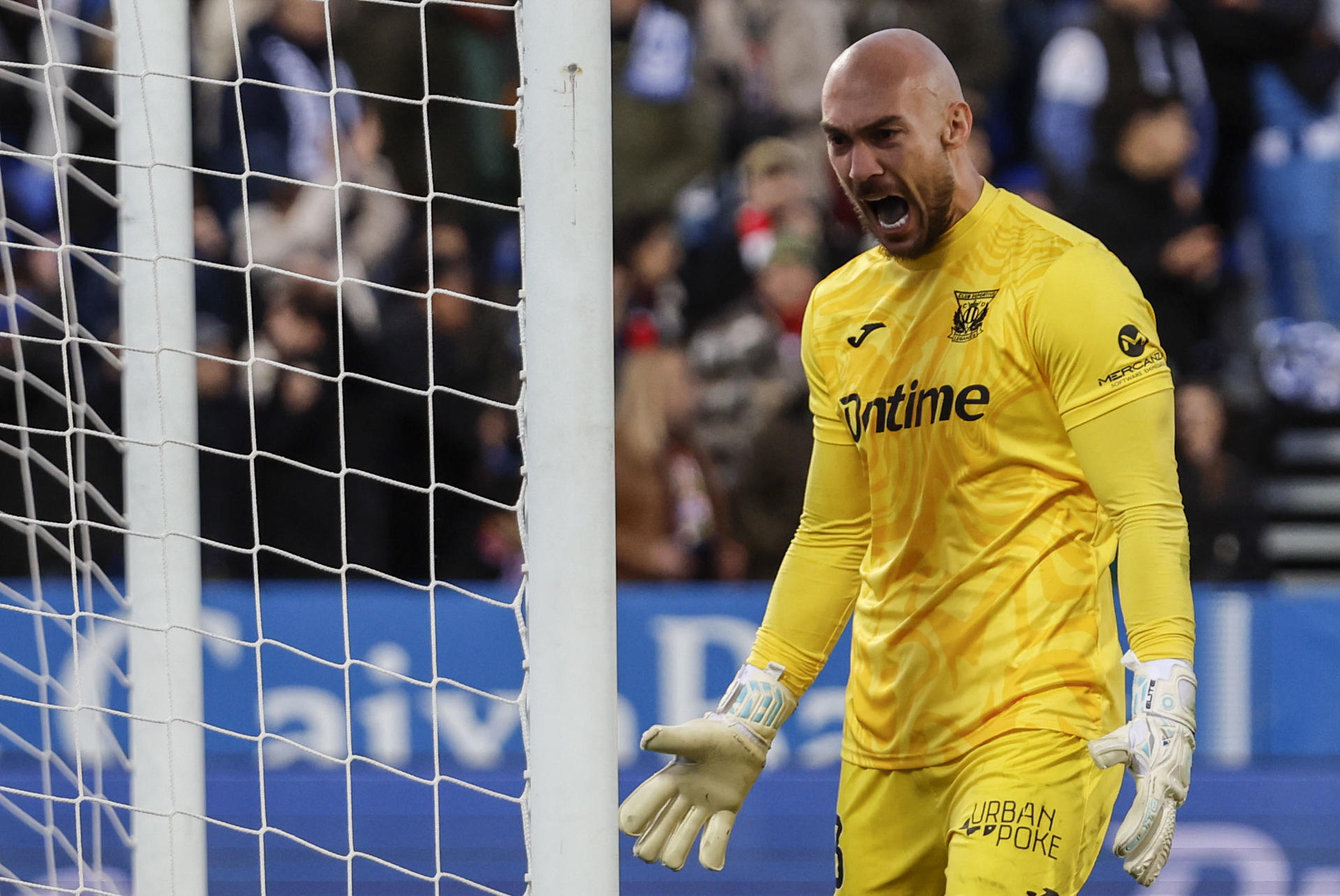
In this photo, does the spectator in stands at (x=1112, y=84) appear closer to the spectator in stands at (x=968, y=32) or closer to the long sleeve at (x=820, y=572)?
the spectator in stands at (x=968, y=32)

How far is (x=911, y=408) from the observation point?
315cm

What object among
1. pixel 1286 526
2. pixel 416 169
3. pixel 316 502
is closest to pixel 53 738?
pixel 316 502

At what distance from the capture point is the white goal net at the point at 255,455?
3.98 metres

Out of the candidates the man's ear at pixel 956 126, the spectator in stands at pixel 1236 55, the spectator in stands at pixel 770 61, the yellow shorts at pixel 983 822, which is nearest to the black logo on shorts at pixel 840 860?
the yellow shorts at pixel 983 822

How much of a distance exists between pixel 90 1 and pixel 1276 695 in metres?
5.18

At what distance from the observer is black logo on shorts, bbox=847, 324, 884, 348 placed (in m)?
3.25

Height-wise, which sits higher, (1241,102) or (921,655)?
(1241,102)

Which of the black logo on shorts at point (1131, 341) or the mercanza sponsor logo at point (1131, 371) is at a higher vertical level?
the black logo on shorts at point (1131, 341)

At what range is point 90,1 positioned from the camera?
276 inches

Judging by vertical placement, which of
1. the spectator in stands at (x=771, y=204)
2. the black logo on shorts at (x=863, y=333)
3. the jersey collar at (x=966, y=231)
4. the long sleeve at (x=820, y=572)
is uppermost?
the spectator in stands at (x=771, y=204)

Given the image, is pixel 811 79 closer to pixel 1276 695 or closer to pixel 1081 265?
pixel 1276 695

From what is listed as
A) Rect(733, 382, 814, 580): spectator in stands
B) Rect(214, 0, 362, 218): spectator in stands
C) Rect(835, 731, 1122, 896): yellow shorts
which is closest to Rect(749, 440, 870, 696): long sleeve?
Rect(835, 731, 1122, 896): yellow shorts

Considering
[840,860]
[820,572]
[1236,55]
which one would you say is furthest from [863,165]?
[1236,55]

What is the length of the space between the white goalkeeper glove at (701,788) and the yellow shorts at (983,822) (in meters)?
0.22
